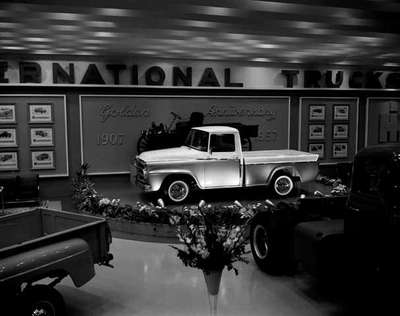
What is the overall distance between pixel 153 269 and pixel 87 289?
40.7 inches

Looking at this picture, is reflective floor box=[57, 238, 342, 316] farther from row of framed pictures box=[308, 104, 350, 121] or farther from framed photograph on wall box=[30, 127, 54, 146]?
row of framed pictures box=[308, 104, 350, 121]

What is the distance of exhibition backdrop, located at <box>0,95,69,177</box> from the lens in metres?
10.7

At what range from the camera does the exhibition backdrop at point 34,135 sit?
1066 centimetres

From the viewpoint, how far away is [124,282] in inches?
222

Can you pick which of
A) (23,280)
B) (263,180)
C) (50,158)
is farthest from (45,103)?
(23,280)

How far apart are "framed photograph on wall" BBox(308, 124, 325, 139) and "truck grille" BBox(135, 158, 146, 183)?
236 inches

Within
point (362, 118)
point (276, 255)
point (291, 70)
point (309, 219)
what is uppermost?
point (291, 70)

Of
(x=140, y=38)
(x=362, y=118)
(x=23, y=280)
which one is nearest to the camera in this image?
(x=23, y=280)

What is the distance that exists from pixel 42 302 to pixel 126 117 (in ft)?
24.9

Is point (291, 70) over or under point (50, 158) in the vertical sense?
over

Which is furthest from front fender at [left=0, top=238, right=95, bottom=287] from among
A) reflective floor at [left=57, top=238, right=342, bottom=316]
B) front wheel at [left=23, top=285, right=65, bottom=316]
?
reflective floor at [left=57, top=238, right=342, bottom=316]

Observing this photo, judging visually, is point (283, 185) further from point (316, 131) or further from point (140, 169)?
point (316, 131)

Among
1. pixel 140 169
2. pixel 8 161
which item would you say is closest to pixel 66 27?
pixel 140 169

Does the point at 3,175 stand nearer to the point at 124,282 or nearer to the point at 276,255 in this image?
the point at 124,282
